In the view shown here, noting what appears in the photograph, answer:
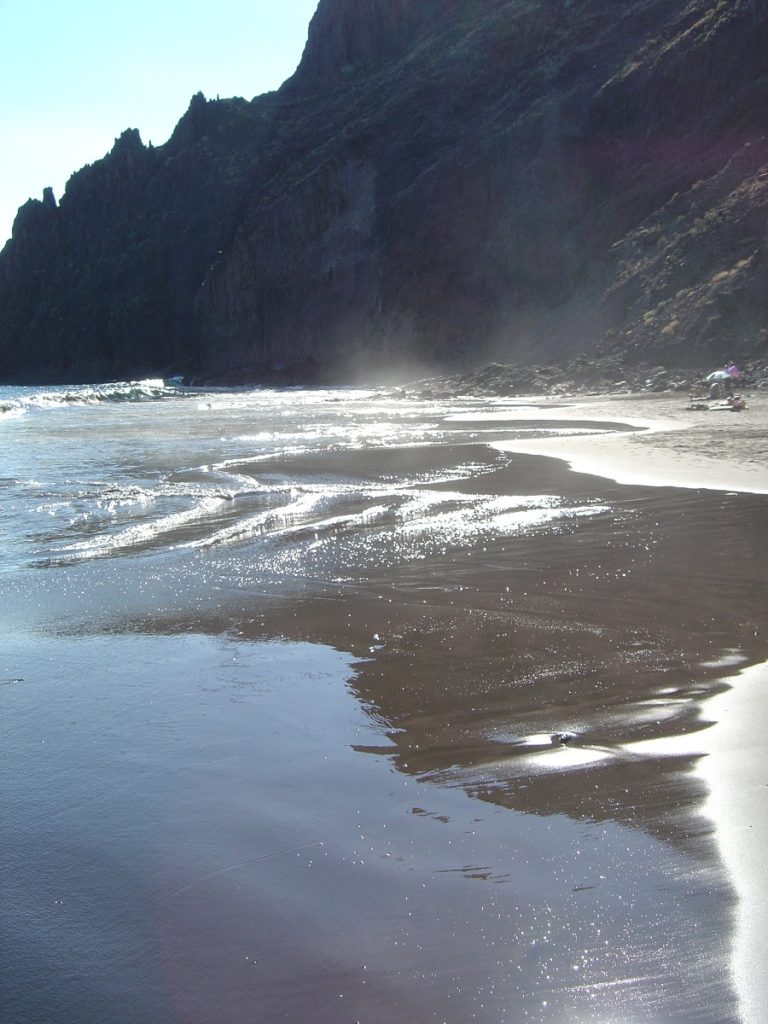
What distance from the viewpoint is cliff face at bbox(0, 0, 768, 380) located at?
35094 mm

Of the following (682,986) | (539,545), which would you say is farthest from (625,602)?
(682,986)

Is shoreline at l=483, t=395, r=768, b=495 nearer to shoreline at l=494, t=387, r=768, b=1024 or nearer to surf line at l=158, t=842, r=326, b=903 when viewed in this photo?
shoreline at l=494, t=387, r=768, b=1024

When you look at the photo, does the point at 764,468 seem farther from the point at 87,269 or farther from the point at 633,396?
the point at 87,269

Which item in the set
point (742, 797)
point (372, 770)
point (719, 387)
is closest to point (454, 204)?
point (719, 387)

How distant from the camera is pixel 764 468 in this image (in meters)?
11.0

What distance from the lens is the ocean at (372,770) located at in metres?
2.57

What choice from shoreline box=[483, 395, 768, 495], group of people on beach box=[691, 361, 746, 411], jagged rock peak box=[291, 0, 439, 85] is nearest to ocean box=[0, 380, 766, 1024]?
shoreline box=[483, 395, 768, 495]

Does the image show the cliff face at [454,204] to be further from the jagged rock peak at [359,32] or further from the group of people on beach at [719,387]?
the group of people on beach at [719,387]

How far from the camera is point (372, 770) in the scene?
12.3ft

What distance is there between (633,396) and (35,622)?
22.2 meters

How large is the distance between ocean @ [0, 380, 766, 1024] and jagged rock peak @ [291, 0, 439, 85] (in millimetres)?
76845

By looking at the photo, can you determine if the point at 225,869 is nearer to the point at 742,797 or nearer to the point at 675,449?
the point at 742,797

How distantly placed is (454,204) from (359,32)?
4047cm

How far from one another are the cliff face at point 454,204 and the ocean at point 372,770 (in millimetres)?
23423
